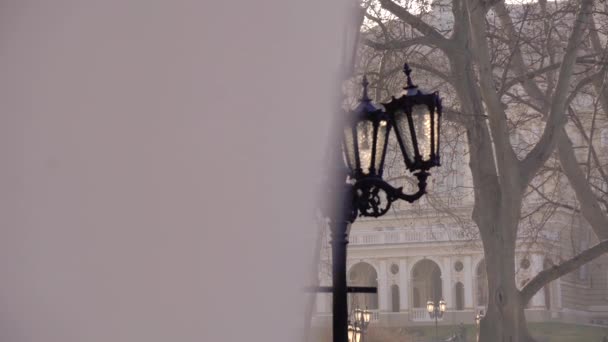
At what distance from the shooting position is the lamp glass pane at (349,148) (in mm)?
5066

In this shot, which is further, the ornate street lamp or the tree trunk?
the tree trunk

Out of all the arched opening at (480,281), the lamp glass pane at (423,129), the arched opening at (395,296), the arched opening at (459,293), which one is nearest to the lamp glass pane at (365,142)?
the lamp glass pane at (423,129)

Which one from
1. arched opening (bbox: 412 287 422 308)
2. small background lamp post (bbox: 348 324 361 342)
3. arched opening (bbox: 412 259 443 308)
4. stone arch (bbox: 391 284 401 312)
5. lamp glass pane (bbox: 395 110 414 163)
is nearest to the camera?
lamp glass pane (bbox: 395 110 414 163)

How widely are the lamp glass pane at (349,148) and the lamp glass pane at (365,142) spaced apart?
0.14ft

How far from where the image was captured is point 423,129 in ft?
18.3

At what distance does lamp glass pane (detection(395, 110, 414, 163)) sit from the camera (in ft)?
17.7

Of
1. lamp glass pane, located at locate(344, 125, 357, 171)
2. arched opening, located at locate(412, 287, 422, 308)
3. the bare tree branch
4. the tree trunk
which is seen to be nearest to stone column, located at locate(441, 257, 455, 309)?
arched opening, located at locate(412, 287, 422, 308)

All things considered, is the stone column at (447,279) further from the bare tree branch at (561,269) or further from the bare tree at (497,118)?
the bare tree branch at (561,269)

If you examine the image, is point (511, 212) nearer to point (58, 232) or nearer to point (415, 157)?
point (415, 157)

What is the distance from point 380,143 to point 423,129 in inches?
19.5

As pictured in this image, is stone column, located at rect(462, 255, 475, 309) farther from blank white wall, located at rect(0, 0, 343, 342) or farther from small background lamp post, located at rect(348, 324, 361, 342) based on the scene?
blank white wall, located at rect(0, 0, 343, 342)

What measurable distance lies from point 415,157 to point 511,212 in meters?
7.99

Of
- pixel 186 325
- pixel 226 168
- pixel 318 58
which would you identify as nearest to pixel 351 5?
pixel 318 58

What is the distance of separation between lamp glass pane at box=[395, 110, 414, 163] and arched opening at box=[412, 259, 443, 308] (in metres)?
60.5
